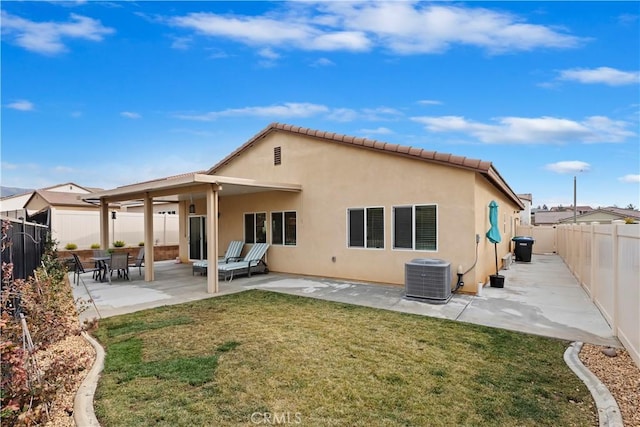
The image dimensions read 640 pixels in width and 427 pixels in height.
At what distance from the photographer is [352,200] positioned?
11758mm

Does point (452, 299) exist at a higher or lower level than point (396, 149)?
lower

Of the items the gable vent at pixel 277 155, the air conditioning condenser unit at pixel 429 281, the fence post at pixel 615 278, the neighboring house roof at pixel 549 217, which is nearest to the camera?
the fence post at pixel 615 278

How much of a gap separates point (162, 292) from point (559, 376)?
9689mm

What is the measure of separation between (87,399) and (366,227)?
876 centimetres

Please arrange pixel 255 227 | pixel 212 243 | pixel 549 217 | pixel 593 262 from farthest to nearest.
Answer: pixel 549 217, pixel 255 227, pixel 212 243, pixel 593 262

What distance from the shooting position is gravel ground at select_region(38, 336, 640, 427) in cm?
359

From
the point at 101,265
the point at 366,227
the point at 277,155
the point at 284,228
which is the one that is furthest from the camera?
the point at 277,155

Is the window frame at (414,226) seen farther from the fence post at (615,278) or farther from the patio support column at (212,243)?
the patio support column at (212,243)

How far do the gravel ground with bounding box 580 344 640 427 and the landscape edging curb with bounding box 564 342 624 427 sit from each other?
6 centimetres

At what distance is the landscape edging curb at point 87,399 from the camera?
11.5 ft

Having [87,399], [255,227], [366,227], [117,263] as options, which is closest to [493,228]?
[366,227]

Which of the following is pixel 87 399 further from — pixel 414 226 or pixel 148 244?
pixel 148 244

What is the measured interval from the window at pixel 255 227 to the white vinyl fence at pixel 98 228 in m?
8.39

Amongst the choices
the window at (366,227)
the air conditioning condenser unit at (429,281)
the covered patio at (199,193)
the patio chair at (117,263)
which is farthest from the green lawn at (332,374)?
the patio chair at (117,263)
